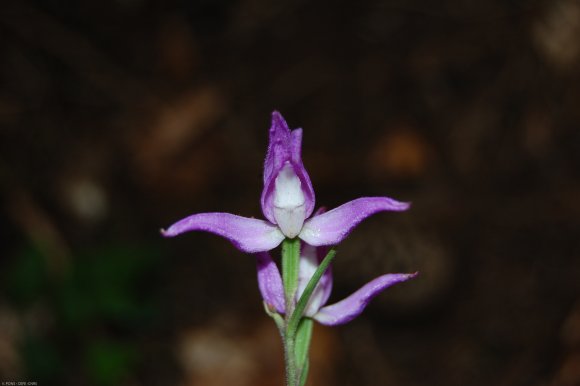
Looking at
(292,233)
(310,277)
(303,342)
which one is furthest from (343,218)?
(303,342)

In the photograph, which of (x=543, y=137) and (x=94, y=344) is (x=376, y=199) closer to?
(x=94, y=344)

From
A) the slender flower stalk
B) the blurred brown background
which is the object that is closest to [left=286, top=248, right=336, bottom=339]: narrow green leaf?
the slender flower stalk

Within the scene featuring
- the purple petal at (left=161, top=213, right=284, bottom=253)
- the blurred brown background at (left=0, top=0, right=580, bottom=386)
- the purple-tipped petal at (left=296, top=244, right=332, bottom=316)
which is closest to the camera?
the purple petal at (left=161, top=213, right=284, bottom=253)

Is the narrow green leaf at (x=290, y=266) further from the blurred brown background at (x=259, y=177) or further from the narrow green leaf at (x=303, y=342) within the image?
the blurred brown background at (x=259, y=177)

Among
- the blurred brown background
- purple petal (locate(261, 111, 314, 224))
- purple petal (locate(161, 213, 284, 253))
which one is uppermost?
the blurred brown background

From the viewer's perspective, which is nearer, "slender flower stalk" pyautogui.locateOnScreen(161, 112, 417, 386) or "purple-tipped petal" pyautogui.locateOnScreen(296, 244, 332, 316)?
"slender flower stalk" pyautogui.locateOnScreen(161, 112, 417, 386)

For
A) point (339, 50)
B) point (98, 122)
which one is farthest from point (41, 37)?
point (339, 50)

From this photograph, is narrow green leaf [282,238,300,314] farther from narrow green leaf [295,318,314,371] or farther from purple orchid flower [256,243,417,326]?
narrow green leaf [295,318,314,371]

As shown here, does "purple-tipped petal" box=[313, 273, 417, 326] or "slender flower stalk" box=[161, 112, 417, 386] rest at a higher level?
"slender flower stalk" box=[161, 112, 417, 386]

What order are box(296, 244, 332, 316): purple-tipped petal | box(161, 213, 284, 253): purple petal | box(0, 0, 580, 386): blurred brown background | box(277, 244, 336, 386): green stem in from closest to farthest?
box(161, 213, 284, 253): purple petal, box(277, 244, 336, 386): green stem, box(296, 244, 332, 316): purple-tipped petal, box(0, 0, 580, 386): blurred brown background
